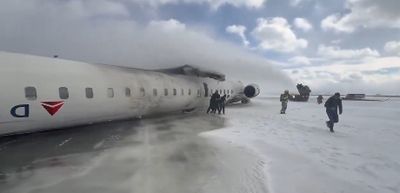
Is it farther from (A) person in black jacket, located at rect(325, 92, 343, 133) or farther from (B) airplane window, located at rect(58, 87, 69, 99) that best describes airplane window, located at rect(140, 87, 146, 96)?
(A) person in black jacket, located at rect(325, 92, 343, 133)

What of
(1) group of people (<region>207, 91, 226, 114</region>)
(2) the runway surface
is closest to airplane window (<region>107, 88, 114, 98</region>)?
(2) the runway surface

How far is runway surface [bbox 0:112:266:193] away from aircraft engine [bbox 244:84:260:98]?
20326 millimetres

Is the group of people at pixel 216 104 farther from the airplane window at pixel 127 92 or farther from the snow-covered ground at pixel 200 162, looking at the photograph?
the snow-covered ground at pixel 200 162

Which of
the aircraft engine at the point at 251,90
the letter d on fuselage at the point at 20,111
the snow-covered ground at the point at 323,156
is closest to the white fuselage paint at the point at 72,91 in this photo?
the letter d on fuselage at the point at 20,111

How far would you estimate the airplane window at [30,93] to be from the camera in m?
9.37

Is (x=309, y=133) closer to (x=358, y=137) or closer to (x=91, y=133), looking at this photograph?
(x=358, y=137)

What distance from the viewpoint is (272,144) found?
962 cm

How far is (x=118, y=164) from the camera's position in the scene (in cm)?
728

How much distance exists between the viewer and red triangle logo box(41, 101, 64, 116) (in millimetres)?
9909

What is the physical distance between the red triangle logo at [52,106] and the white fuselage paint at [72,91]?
105 mm

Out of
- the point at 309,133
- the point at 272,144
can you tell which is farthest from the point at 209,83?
the point at 272,144

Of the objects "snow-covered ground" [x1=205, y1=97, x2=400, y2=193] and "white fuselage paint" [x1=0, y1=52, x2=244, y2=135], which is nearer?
"snow-covered ground" [x1=205, y1=97, x2=400, y2=193]

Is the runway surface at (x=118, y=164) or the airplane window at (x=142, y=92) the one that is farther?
the airplane window at (x=142, y=92)

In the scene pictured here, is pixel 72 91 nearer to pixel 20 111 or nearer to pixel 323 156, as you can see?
pixel 20 111
